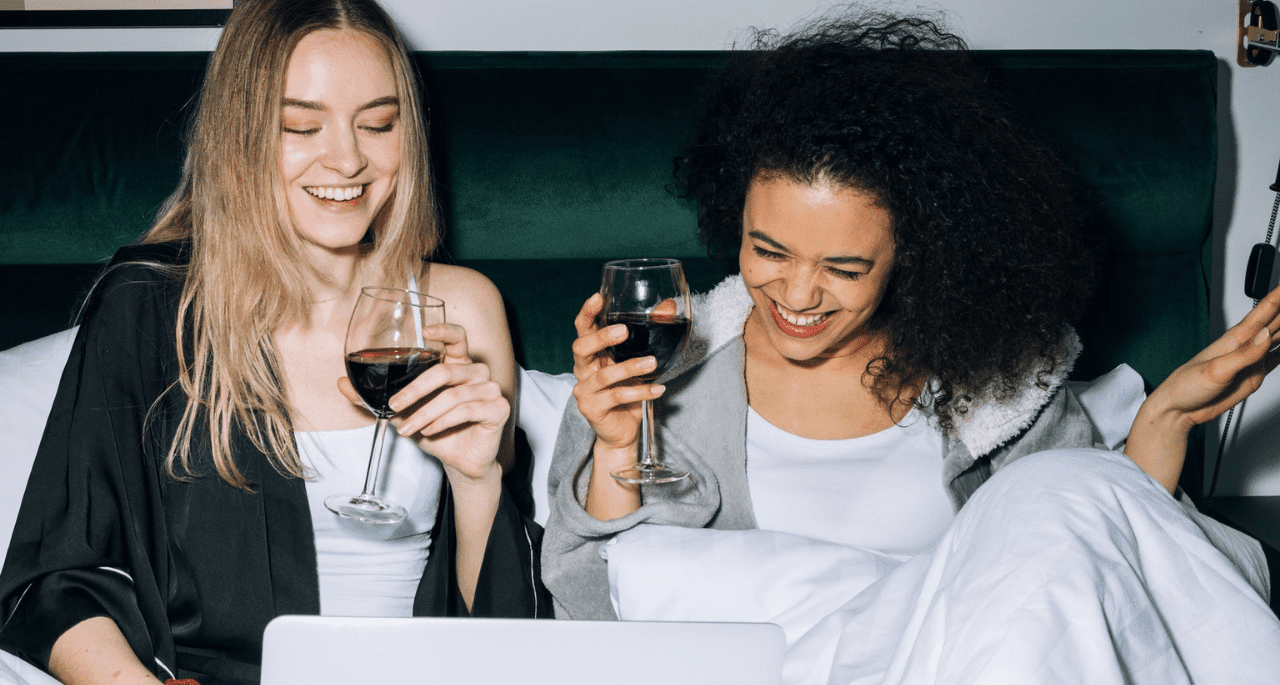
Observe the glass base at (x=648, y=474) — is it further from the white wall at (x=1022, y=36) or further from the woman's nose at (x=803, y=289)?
the white wall at (x=1022, y=36)

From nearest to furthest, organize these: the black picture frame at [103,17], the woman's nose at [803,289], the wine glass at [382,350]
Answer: the wine glass at [382,350], the woman's nose at [803,289], the black picture frame at [103,17]

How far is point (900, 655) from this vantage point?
44.2 inches

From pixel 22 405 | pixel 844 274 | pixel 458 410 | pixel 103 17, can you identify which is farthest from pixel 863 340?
pixel 103 17

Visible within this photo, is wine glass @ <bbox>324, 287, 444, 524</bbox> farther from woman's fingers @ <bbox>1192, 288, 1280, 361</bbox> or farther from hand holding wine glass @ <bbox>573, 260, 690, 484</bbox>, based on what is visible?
woman's fingers @ <bbox>1192, 288, 1280, 361</bbox>

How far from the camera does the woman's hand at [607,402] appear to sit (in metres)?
1.28

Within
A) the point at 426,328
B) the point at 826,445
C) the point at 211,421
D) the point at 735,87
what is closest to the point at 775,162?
the point at 735,87

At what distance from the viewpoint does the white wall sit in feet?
6.67

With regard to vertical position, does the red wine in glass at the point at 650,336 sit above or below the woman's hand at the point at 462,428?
above

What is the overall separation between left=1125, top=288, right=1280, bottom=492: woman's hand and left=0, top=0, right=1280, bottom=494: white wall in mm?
868


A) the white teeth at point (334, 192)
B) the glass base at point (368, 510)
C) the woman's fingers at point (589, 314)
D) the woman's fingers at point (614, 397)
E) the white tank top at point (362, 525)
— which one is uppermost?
the white teeth at point (334, 192)

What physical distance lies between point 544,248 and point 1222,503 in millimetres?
1638

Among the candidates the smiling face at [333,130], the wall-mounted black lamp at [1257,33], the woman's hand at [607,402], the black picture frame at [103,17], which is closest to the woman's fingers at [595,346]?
the woman's hand at [607,402]

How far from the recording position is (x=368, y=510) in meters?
1.24

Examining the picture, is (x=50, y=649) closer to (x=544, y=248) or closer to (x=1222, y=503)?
(x=544, y=248)
